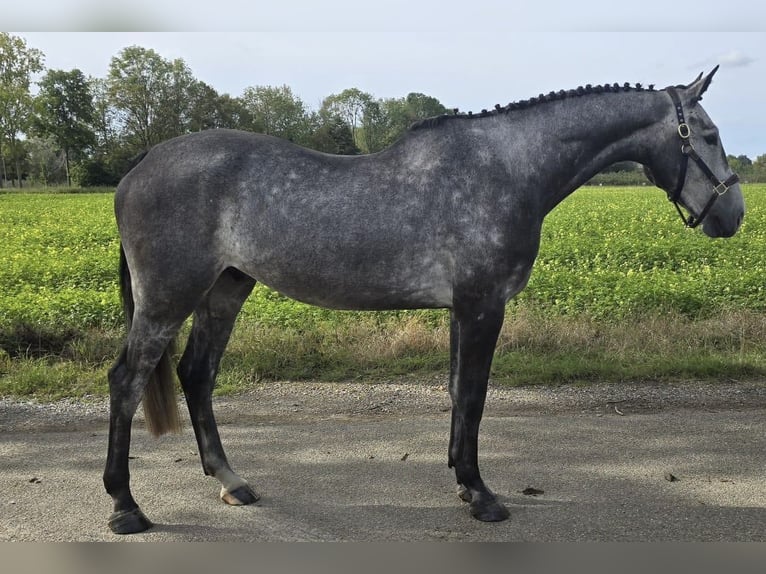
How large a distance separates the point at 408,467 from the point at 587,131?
2457mm

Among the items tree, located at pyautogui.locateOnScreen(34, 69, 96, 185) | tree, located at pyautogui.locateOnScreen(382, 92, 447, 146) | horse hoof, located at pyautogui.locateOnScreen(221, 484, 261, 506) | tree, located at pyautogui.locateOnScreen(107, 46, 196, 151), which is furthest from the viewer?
tree, located at pyautogui.locateOnScreen(34, 69, 96, 185)

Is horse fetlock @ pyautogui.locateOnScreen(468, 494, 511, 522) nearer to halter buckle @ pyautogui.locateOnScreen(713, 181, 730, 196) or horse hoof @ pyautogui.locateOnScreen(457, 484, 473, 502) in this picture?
horse hoof @ pyautogui.locateOnScreen(457, 484, 473, 502)

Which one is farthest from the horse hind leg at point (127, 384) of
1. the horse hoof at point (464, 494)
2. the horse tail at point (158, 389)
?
the horse hoof at point (464, 494)

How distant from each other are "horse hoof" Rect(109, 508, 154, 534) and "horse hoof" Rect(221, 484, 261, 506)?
0.48 metres

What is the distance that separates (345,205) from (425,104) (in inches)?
169

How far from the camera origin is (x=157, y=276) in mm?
3623

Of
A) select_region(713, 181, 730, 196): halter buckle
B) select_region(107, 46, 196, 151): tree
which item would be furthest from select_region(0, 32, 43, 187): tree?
select_region(713, 181, 730, 196): halter buckle

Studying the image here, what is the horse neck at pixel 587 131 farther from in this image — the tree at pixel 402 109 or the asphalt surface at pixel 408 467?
the tree at pixel 402 109

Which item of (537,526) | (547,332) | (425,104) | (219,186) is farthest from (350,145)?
(537,526)

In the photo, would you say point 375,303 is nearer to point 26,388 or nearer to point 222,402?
point 222,402

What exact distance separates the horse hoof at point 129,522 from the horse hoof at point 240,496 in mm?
475

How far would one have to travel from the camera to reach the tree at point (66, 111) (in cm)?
4312

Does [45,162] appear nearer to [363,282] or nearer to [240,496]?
[240,496]

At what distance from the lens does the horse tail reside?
12.9ft
